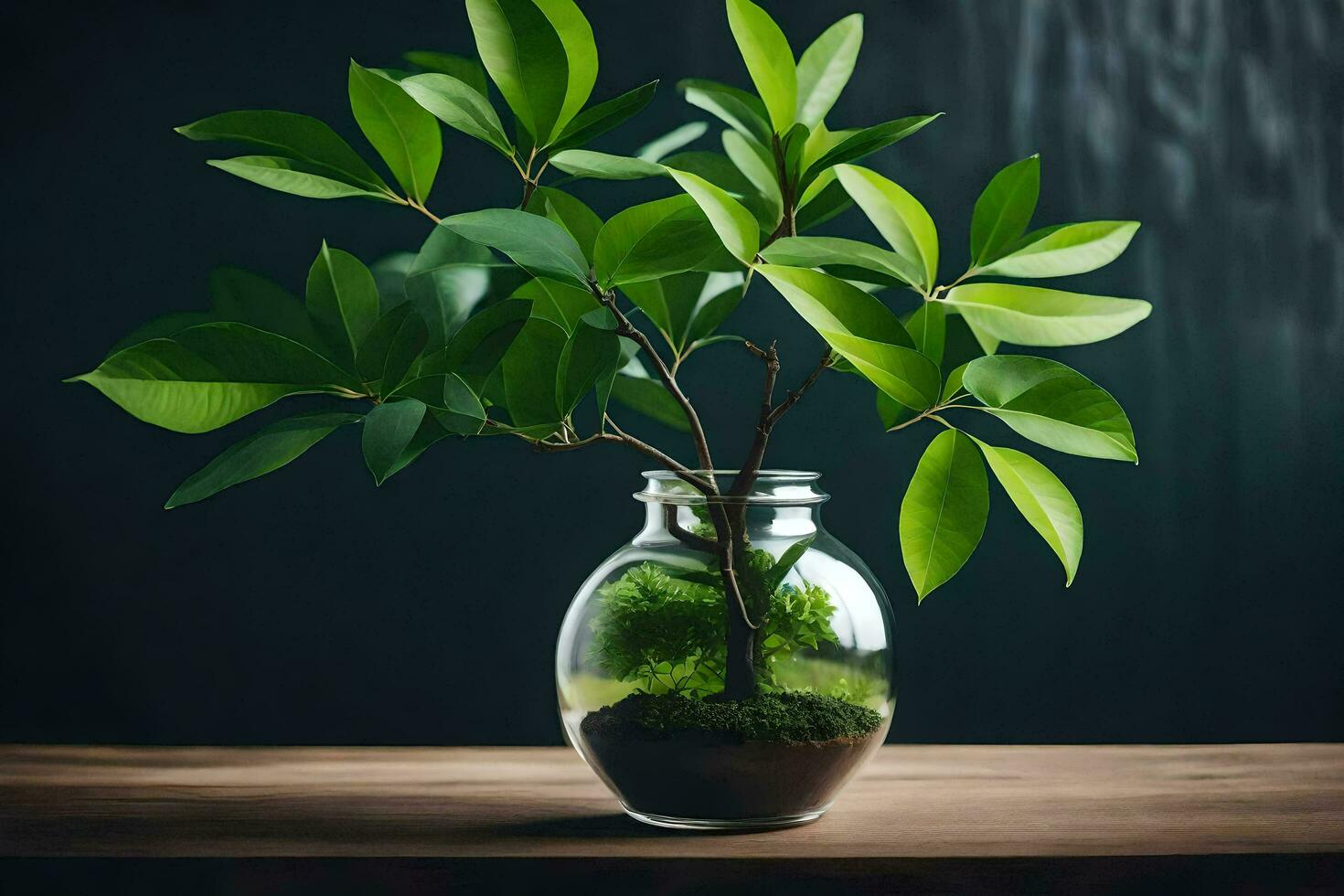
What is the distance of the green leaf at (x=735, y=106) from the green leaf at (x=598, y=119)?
80 millimetres

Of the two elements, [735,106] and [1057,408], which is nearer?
[1057,408]

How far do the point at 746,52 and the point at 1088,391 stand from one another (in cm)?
26

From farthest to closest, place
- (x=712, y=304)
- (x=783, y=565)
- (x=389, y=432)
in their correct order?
1. (x=712, y=304)
2. (x=783, y=565)
3. (x=389, y=432)

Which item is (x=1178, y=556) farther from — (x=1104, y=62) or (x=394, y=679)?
(x=394, y=679)

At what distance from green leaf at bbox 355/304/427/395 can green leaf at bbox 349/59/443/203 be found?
0.36 feet

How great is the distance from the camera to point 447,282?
2.35 feet

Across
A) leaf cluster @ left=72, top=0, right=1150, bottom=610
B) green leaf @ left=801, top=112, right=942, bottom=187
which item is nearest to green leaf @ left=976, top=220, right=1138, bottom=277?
→ leaf cluster @ left=72, top=0, right=1150, bottom=610

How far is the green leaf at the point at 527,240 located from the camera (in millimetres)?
583

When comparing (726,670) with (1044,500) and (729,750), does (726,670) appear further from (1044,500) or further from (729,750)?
(1044,500)

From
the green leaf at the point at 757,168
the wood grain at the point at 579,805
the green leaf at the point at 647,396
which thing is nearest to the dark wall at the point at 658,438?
the wood grain at the point at 579,805

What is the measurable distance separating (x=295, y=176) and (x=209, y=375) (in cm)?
13

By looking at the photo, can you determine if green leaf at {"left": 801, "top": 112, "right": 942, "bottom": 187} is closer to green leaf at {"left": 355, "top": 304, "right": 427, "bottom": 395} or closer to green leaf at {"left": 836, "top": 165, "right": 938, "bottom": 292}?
green leaf at {"left": 836, "top": 165, "right": 938, "bottom": 292}

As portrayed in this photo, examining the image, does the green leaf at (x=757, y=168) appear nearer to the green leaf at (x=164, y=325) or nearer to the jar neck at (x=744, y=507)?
the jar neck at (x=744, y=507)

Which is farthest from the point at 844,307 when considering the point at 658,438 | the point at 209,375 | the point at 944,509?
the point at 658,438
